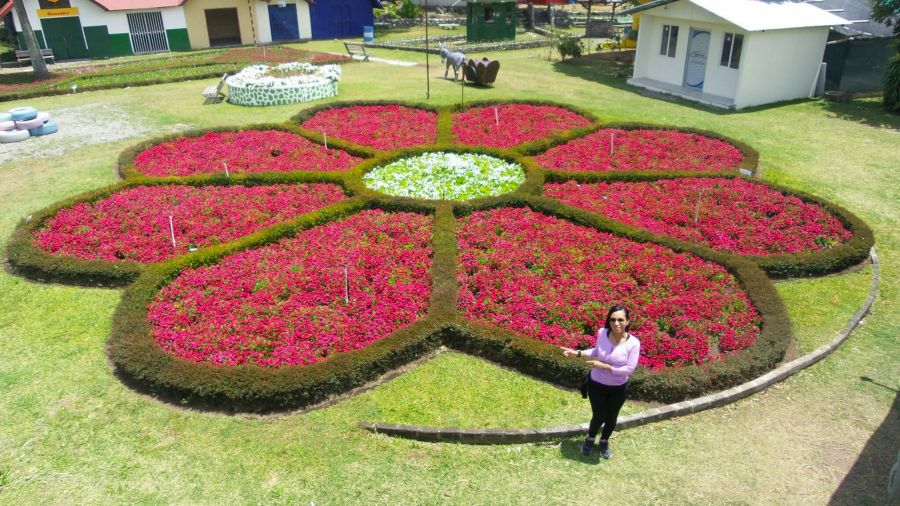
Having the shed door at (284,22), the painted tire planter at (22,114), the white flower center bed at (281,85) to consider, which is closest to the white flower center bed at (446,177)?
the white flower center bed at (281,85)

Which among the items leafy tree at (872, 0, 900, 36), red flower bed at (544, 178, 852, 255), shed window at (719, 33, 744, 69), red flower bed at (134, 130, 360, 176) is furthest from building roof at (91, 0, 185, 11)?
leafy tree at (872, 0, 900, 36)

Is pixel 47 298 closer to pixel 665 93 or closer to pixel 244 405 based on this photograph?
pixel 244 405

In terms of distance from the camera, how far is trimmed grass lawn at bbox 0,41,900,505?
715 centimetres

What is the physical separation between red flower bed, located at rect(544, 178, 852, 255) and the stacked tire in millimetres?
16941

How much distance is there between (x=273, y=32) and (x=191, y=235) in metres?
36.4

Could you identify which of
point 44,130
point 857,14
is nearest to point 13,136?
point 44,130

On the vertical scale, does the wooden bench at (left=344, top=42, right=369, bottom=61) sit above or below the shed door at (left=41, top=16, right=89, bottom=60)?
below

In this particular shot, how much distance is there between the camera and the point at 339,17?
4675cm

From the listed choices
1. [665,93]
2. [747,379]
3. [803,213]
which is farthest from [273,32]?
[747,379]

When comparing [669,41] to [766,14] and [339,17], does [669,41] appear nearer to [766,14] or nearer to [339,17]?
[766,14]

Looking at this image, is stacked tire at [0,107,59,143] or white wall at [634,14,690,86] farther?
white wall at [634,14,690,86]

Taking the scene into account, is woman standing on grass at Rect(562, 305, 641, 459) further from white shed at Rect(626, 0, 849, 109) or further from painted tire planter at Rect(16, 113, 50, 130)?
painted tire planter at Rect(16, 113, 50, 130)

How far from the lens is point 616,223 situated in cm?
1316

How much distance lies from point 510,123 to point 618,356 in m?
15.0
